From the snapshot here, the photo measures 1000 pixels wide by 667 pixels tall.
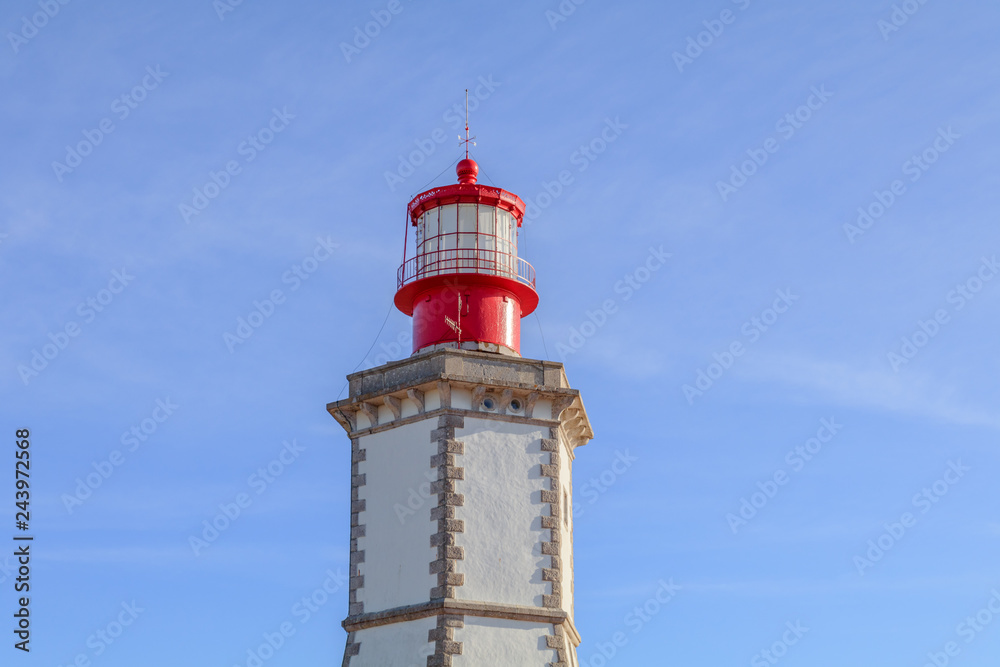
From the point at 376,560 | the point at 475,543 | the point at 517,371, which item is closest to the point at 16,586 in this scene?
the point at 376,560

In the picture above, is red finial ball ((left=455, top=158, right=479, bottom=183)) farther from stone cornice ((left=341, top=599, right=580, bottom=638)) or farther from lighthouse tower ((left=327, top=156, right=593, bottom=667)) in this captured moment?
stone cornice ((left=341, top=599, right=580, bottom=638))

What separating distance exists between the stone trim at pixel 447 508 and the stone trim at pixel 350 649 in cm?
152

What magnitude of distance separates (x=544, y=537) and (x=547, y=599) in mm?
941

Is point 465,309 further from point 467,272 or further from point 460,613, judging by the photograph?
point 460,613

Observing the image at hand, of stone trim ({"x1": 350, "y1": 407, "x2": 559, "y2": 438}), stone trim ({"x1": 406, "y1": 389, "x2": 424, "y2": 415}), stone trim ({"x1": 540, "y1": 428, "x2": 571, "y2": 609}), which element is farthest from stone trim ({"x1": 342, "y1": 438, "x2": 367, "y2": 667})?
stone trim ({"x1": 540, "y1": 428, "x2": 571, "y2": 609})

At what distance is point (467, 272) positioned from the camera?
22.7 metres

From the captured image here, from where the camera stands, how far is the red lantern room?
888 inches

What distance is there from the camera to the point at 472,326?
22.5 m

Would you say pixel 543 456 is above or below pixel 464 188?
below

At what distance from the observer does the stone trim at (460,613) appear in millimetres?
20078

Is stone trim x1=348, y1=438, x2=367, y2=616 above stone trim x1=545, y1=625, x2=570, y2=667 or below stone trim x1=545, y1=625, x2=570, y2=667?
above

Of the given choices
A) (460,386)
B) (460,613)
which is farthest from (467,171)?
(460,613)

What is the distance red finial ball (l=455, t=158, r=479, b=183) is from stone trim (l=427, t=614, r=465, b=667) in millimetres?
7646

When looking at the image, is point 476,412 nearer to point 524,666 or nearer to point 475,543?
point 475,543
